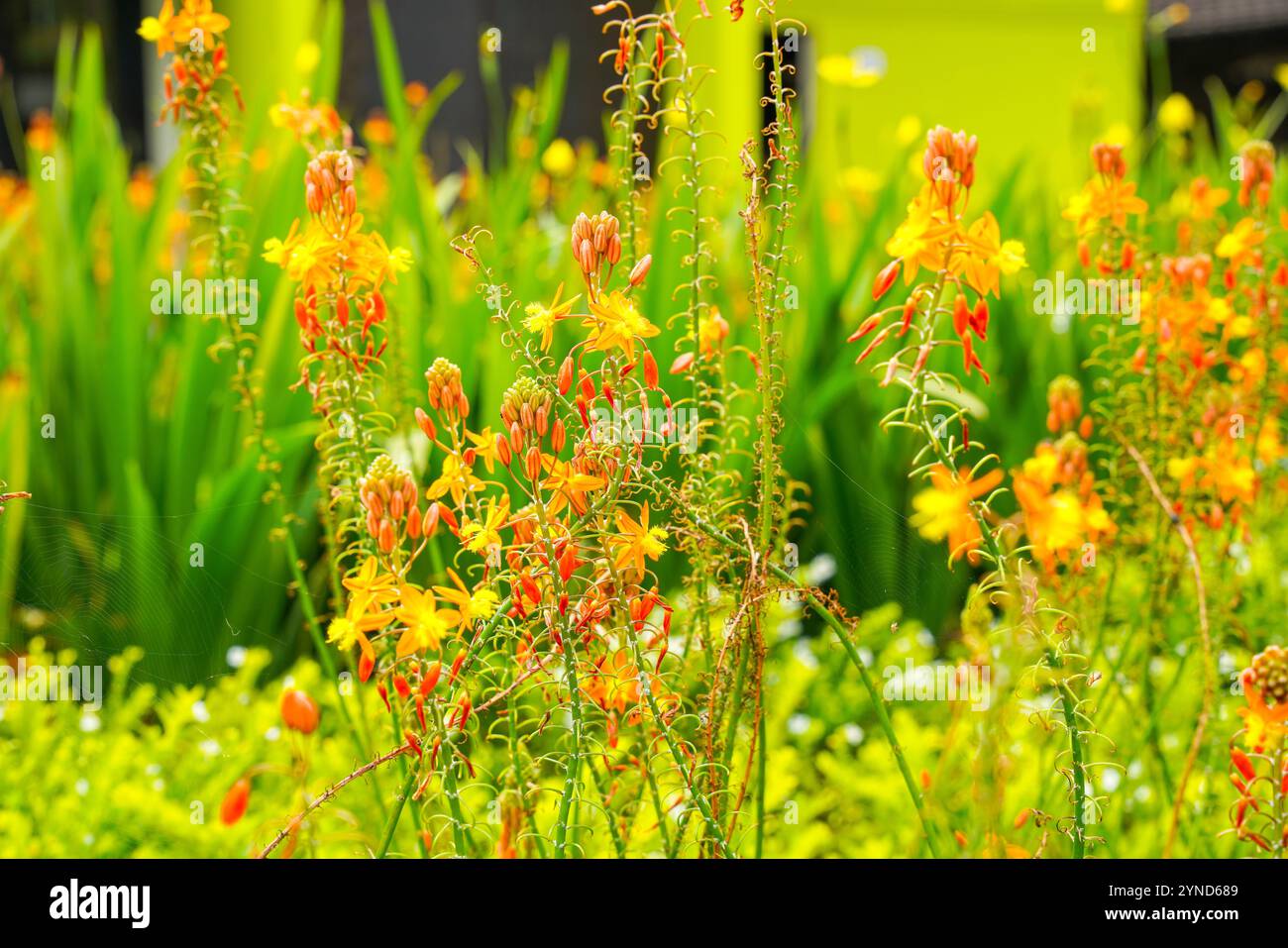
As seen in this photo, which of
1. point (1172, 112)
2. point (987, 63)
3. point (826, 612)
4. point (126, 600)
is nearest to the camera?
point (826, 612)

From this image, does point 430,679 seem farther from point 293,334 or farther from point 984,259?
point 293,334

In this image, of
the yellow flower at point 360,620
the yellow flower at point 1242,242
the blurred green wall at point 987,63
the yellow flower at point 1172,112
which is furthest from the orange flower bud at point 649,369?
the blurred green wall at point 987,63

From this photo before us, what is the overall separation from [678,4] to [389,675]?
0.54 metres

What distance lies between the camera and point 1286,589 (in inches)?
71.8

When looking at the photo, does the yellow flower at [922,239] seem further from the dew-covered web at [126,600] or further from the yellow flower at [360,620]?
the dew-covered web at [126,600]

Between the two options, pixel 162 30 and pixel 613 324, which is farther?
pixel 162 30

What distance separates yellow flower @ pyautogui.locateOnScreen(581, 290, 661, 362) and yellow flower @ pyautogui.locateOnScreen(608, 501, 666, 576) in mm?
124

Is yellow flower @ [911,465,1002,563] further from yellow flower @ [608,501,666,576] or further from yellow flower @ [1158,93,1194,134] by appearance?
yellow flower @ [1158,93,1194,134]

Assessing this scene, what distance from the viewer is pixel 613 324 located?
0.84 m

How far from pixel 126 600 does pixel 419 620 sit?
34 cm

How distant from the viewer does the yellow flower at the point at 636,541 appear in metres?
0.89

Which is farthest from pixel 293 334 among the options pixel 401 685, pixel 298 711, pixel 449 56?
pixel 449 56

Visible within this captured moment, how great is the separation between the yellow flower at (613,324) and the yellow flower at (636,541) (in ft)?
0.41
